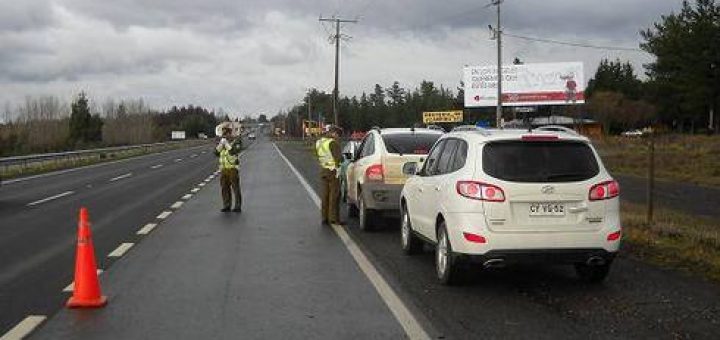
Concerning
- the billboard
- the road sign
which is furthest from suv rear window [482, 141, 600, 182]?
the road sign

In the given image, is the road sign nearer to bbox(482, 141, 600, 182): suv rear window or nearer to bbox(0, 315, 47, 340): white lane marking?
bbox(482, 141, 600, 182): suv rear window

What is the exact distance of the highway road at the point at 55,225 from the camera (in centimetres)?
818

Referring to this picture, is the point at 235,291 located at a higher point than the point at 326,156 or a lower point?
lower

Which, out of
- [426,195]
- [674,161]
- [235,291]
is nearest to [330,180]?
[426,195]

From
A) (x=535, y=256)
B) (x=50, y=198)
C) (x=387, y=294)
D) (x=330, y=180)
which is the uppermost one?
(x=330, y=180)

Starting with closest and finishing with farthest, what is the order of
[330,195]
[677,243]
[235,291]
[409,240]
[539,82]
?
1. [235,291]
2. [409,240]
3. [677,243]
4. [330,195]
5. [539,82]

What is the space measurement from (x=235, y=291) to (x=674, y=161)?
27870 millimetres

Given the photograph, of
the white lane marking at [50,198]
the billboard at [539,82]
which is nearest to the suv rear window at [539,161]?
the white lane marking at [50,198]

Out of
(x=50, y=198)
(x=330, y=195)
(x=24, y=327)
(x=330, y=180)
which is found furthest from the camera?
(x=50, y=198)

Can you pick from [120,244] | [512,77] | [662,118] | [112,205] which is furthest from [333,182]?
[662,118]

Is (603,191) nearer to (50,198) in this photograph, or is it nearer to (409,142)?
(409,142)

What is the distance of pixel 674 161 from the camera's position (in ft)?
108

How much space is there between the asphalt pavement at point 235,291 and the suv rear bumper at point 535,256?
3.46 ft

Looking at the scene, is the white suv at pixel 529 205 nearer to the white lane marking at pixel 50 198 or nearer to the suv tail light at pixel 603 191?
the suv tail light at pixel 603 191
